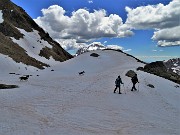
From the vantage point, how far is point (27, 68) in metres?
73.2

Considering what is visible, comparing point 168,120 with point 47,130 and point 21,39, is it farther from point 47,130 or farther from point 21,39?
point 21,39

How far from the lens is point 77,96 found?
34250 mm

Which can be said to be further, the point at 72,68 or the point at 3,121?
the point at 72,68

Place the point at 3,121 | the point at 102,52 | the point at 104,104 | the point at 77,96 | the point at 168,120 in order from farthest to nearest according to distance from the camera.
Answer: the point at 102,52, the point at 77,96, the point at 104,104, the point at 168,120, the point at 3,121

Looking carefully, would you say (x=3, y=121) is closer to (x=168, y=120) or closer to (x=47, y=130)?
(x=47, y=130)

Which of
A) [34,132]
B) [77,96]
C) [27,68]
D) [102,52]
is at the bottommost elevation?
[34,132]

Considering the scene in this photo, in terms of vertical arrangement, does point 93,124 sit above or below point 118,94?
below

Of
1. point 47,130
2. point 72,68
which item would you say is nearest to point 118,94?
point 47,130

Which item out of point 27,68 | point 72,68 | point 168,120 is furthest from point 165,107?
point 27,68

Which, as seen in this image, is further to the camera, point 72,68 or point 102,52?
point 102,52

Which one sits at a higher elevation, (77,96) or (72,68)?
(72,68)

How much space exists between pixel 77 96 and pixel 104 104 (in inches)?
213

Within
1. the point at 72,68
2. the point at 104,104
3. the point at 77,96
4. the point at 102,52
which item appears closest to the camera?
the point at 104,104

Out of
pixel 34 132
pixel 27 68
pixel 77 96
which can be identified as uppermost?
pixel 27 68
